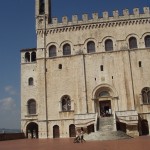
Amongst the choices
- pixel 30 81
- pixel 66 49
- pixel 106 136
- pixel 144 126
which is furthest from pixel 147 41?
pixel 30 81

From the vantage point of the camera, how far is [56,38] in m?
36.5

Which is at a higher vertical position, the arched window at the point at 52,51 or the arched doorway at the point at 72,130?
the arched window at the point at 52,51

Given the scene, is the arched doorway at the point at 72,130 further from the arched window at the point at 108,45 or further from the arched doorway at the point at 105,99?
the arched window at the point at 108,45

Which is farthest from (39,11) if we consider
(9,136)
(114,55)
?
(9,136)

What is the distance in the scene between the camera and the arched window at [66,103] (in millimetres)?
34219

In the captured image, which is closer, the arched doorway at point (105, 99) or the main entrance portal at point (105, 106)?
the arched doorway at point (105, 99)

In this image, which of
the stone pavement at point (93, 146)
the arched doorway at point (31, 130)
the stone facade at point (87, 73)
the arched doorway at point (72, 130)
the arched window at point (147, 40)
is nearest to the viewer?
the stone pavement at point (93, 146)

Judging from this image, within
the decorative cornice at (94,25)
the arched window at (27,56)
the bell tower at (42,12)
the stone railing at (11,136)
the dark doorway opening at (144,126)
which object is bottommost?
the stone railing at (11,136)

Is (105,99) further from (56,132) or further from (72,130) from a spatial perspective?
(56,132)

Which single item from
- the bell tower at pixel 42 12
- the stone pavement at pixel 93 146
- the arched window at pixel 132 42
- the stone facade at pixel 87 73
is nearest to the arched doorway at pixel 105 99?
the stone facade at pixel 87 73

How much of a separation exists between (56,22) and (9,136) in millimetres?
15781

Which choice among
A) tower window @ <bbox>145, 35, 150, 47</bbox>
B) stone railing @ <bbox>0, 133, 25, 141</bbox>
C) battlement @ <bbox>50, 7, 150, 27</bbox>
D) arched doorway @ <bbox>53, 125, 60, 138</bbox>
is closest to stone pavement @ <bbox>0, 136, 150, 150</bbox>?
stone railing @ <bbox>0, 133, 25, 141</bbox>

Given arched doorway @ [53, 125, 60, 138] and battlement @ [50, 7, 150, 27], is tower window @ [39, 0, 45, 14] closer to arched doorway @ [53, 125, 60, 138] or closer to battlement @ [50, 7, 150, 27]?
battlement @ [50, 7, 150, 27]

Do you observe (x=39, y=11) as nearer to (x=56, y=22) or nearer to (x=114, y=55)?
(x=56, y=22)
